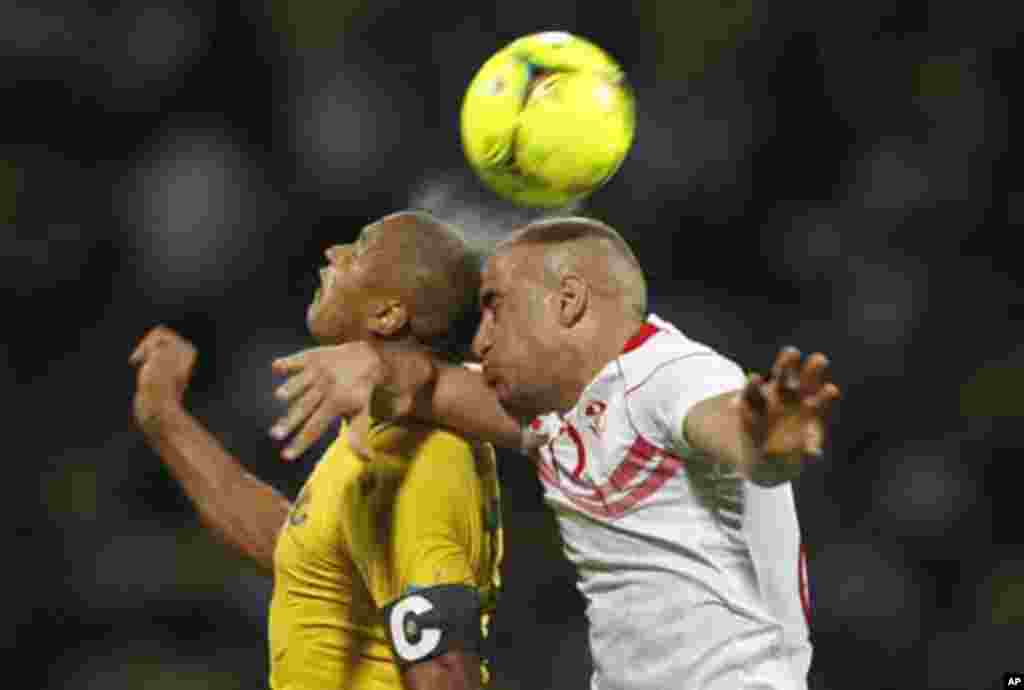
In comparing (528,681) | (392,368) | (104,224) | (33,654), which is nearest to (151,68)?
(104,224)

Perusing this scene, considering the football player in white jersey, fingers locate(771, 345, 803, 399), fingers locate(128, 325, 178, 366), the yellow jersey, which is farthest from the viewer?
fingers locate(128, 325, 178, 366)

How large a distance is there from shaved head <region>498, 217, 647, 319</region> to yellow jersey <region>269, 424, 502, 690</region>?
17.7 inches

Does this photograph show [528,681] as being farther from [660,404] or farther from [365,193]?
[660,404]

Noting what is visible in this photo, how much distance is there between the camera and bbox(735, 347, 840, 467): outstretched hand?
2434 mm

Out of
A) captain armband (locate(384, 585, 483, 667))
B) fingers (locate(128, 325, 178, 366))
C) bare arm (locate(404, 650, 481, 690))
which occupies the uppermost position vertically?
fingers (locate(128, 325, 178, 366))

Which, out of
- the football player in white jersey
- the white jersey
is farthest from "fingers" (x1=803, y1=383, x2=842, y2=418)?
the white jersey

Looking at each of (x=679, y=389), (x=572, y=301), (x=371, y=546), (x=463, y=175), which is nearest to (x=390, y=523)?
(x=371, y=546)

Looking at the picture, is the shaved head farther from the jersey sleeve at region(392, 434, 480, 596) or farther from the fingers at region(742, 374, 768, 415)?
the fingers at region(742, 374, 768, 415)

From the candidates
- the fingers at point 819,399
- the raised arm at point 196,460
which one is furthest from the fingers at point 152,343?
the fingers at point 819,399

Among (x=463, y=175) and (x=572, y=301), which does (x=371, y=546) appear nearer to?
(x=572, y=301)

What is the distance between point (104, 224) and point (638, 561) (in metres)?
3.36

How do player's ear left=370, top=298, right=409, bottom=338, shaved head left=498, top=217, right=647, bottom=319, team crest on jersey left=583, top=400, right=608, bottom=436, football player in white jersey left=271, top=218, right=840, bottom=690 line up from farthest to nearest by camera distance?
player's ear left=370, top=298, right=409, bottom=338 < shaved head left=498, top=217, right=647, bottom=319 < team crest on jersey left=583, top=400, right=608, bottom=436 < football player in white jersey left=271, top=218, right=840, bottom=690

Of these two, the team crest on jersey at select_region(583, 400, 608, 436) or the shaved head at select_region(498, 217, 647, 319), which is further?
the shaved head at select_region(498, 217, 647, 319)

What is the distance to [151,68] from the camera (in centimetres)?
606
